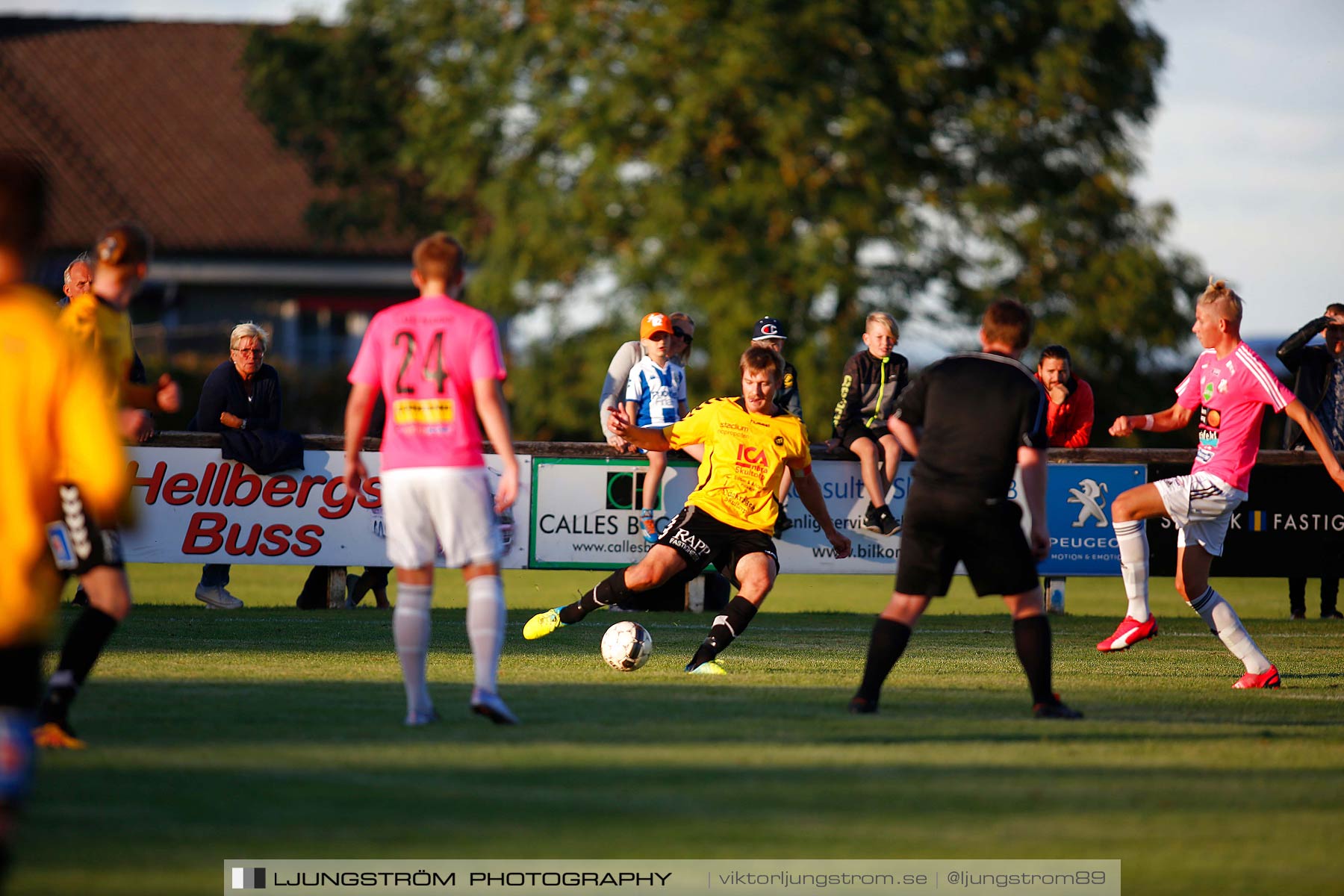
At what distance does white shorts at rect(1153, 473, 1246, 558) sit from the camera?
31.9 ft

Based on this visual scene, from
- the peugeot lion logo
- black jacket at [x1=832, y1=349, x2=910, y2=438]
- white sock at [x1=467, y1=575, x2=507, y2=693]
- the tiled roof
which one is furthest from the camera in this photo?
the tiled roof

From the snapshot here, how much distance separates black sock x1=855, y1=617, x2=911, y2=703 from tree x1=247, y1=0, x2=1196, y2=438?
22899mm

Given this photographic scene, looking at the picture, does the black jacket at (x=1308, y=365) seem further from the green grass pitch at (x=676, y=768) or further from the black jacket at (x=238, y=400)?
the black jacket at (x=238, y=400)

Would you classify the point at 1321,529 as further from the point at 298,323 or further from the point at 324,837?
the point at 298,323

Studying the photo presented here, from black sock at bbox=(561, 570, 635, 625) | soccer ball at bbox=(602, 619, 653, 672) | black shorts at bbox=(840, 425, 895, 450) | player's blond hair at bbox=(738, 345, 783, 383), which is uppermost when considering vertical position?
player's blond hair at bbox=(738, 345, 783, 383)

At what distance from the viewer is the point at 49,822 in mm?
4867

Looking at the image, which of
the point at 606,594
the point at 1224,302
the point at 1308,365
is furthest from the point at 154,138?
the point at 1224,302

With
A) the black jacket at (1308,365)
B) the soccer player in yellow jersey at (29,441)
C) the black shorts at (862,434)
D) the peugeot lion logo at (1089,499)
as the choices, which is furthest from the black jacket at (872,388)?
the soccer player in yellow jersey at (29,441)

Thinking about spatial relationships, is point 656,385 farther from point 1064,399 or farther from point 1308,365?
point 1308,365

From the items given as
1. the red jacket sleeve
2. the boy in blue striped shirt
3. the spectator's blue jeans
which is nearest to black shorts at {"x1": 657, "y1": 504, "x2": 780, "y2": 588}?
the boy in blue striped shirt

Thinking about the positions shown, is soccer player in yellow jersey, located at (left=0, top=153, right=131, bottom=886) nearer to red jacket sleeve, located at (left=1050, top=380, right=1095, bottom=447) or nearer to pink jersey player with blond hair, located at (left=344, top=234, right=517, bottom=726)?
pink jersey player with blond hair, located at (left=344, top=234, right=517, bottom=726)

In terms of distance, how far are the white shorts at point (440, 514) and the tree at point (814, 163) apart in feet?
77.7

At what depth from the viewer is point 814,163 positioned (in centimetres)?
3191

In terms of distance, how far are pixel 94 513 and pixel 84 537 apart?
0.65 ft
